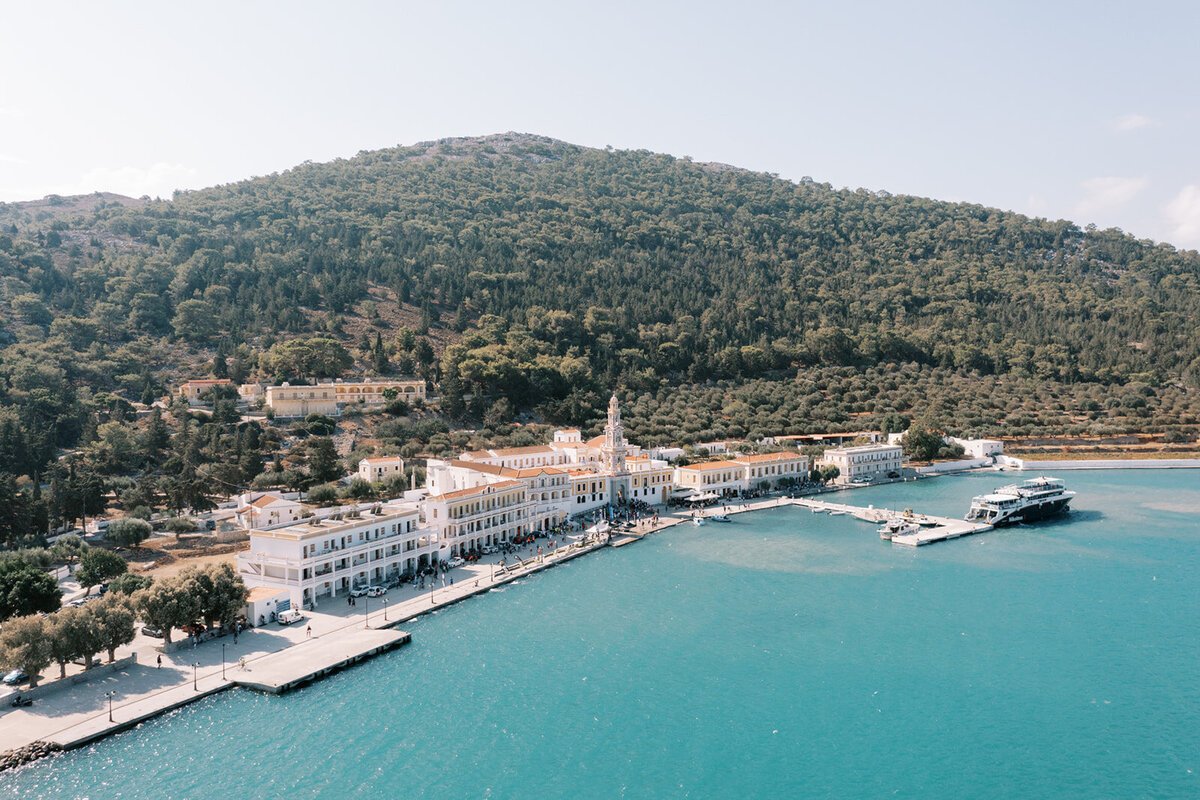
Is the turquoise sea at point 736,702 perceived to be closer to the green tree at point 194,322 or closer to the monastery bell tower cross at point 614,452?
the monastery bell tower cross at point 614,452

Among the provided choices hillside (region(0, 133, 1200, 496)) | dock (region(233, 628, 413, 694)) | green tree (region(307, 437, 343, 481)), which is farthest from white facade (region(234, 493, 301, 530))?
hillside (region(0, 133, 1200, 496))

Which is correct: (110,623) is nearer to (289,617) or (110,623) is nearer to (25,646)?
(25,646)

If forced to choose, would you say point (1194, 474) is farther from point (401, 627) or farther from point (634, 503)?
point (401, 627)

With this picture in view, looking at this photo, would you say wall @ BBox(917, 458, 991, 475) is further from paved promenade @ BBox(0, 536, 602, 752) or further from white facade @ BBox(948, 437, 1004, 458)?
paved promenade @ BBox(0, 536, 602, 752)

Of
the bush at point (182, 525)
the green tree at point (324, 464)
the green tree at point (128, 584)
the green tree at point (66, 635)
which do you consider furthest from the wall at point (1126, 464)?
the green tree at point (66, 635)

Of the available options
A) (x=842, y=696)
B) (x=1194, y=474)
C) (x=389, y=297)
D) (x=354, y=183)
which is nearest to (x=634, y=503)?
(x=842, y=696)

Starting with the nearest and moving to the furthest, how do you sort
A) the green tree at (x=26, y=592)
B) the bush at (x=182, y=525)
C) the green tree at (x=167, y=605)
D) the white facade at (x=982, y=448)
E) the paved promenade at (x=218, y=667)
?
the paved promenade at (x=218, y=667) → the green tree at (x=167, y=605) → the green tree at (x=26, y=592) → the bush at (x=182, y=525) → the white facade at (x=982, y=448)
